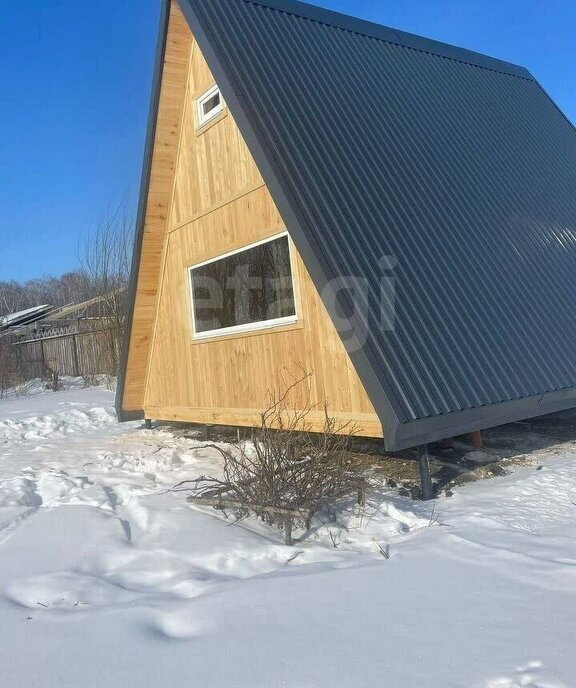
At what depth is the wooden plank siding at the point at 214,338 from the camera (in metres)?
6.50

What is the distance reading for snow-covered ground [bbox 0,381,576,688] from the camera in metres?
2.69

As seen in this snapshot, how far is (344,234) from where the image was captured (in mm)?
6020

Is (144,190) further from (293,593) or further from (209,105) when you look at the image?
(293,593)

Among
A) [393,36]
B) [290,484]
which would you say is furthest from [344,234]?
[393,36]

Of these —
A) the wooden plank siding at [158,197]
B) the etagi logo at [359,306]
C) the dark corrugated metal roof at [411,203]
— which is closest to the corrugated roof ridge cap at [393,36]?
the dark corrugated metal roof at [411,203]

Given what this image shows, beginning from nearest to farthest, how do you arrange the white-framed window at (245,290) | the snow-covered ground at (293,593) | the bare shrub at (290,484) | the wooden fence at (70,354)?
the snow-covered ground at (293,593), the bare shrub at (290,484), the white-framed window at (245,290), the wooden fence at (70,354)

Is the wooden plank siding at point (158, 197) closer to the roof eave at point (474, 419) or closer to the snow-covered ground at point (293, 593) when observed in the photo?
the snow-covered ground at point (293, 593)

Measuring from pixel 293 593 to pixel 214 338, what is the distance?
5137 mm

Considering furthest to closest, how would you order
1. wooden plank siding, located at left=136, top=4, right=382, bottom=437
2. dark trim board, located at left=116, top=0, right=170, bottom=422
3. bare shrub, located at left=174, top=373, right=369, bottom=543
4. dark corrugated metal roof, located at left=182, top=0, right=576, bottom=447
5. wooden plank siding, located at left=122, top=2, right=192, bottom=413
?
wooden plank siding, located at left=122, top=2, right=192, bottom=413 → dark trim board, located at left=116, top=0, right=170, bottom=422 → wooden plank siding, located at left=136, top=4, right=382, bottom=437 → dark corrugated metal roof, located at left=182, top=0, right=576, bottom=447 → bare shrub, located at left=174, top=373, right=369, bottom=543

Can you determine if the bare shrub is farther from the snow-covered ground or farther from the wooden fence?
the wooden fence

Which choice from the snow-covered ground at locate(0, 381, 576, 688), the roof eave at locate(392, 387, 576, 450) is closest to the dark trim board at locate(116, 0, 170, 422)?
the snow-covered ground at locate(0, 381, 576, 688)

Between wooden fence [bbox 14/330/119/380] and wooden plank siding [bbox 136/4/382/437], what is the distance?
7.43m

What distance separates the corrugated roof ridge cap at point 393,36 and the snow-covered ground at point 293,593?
6.41 metres

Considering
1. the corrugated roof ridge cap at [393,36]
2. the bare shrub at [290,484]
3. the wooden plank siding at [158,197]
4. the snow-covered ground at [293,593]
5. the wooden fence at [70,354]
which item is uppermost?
the corrugated roof ridge cap at [393,36]
